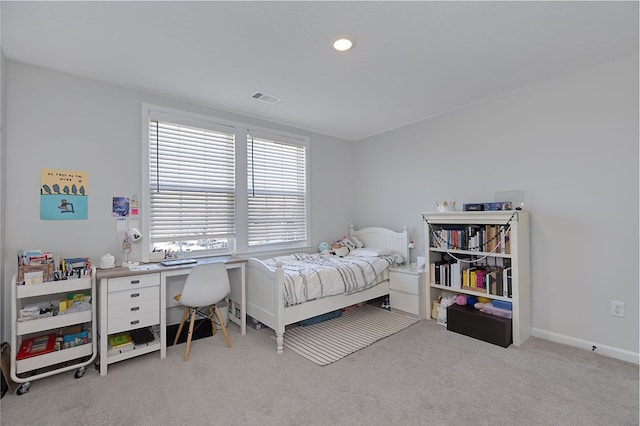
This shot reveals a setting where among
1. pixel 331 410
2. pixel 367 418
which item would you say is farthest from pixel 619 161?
pixel 331 410

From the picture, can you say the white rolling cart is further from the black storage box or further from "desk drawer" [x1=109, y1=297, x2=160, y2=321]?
the black storage box

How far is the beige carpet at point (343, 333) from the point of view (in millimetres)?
2666

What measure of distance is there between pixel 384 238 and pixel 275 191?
1.69 meters

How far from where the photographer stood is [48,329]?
2.21 metres

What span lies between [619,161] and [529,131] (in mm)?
747

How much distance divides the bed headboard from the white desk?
2.63 meters

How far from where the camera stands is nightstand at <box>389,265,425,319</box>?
3.46m

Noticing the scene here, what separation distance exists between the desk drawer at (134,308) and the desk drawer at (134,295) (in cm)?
2

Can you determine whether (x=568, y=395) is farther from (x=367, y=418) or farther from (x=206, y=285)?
(x=206, y=285)

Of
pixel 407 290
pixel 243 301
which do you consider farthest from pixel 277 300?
pixel 407 290

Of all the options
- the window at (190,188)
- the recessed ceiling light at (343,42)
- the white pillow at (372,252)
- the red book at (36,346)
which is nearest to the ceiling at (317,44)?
the recessed ceiling light at (343,42)

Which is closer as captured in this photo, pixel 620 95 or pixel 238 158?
pixel 620 95

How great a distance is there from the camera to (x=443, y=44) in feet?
7.20

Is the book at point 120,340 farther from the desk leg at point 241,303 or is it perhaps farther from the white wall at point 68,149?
the desk leg at point 241,303
